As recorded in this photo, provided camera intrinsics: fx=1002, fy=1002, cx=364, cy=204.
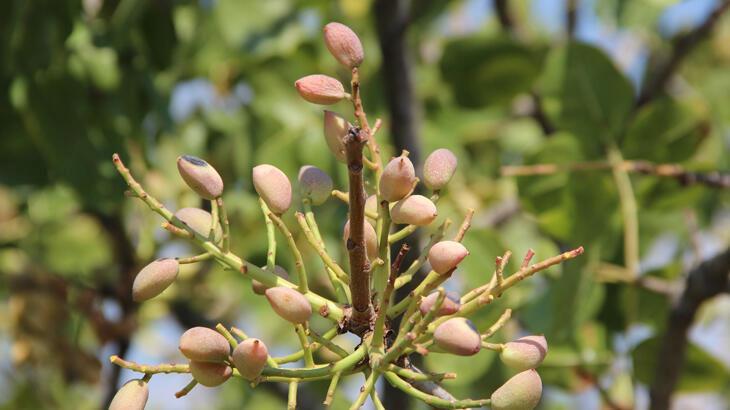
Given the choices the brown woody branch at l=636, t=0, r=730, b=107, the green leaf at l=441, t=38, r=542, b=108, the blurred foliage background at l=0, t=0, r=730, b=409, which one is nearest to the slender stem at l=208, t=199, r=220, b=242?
the blurred foliage background at l=0, t=0, r=730, b=409

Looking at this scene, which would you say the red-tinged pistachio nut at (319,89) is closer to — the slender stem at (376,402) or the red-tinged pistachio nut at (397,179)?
the red-tinged pistachio nut at (397,179)

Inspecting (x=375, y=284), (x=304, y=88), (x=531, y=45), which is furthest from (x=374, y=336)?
(x=531, y=45)

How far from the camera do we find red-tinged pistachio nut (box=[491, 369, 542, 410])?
0.66 m

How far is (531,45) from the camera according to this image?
5.61 ft

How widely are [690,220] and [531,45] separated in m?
0.52

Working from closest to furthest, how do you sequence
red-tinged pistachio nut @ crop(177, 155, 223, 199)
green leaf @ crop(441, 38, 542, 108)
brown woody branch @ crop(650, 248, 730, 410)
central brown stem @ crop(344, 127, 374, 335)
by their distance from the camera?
central brown stem @ crop(344, 127, 374, 335) < red-tinged pistachio nut @ crop(177, 155, 223, 199) < brown woody branch @ crop(650, 248, 730, 410) < green leaf @ crop(441, 38, 542, 108)

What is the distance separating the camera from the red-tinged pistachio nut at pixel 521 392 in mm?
658

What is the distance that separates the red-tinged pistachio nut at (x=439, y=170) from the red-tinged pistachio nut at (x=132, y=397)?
0.24 meters

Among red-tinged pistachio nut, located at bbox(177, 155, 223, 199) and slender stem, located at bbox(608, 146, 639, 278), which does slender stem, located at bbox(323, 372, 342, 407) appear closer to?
red-tinged pistachio nut, located at bbox(177, 155, 223, 199)

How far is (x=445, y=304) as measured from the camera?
63 cm

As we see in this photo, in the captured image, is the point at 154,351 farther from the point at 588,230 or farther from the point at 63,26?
the point at 588,230

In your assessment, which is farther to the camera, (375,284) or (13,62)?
(13,62)

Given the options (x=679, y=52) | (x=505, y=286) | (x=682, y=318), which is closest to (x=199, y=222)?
(x=505, y=286)

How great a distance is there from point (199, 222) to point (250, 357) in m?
0.13
